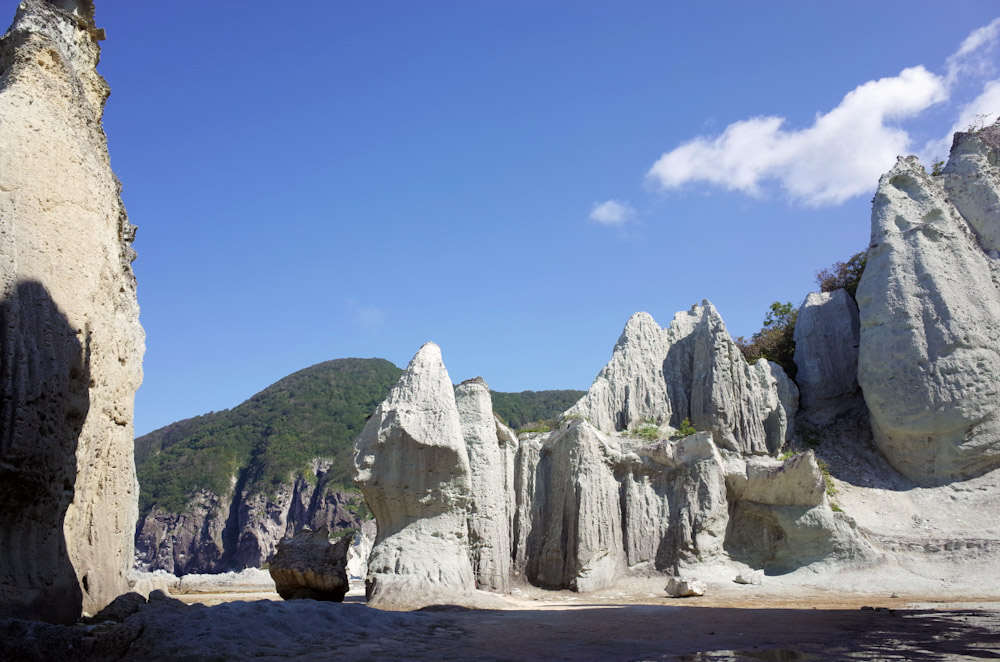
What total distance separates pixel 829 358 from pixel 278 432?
1530 inches

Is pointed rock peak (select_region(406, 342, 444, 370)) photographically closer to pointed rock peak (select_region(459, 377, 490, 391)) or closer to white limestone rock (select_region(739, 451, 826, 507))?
pointed rock peak (select_region(459, 377, 490, 391))

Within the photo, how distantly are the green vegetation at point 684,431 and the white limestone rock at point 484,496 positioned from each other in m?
9.07

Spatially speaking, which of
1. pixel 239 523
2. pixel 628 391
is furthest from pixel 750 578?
pixel 239 523

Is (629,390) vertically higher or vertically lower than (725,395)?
higher

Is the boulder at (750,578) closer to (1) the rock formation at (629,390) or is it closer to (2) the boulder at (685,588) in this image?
(2) the boulder at (685,588)

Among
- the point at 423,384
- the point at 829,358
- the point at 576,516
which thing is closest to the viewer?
the point at 423,384

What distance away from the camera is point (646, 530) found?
2011 cm

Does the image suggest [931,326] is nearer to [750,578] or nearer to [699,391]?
[699,391]

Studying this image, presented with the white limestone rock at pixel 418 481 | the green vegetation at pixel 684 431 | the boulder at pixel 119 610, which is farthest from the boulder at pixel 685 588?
the boulder at pixel 119 610

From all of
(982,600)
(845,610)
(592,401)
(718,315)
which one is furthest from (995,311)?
(845,610)

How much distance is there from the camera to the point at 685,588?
17547 mm

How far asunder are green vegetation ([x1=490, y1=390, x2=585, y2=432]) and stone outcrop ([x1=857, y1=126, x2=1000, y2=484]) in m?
30.0

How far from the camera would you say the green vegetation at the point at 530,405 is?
54.9 metres

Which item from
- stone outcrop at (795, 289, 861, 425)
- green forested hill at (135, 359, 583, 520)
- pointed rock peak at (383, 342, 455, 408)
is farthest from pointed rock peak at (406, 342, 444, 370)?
green forested hill at (135, 359, 583, 520)
